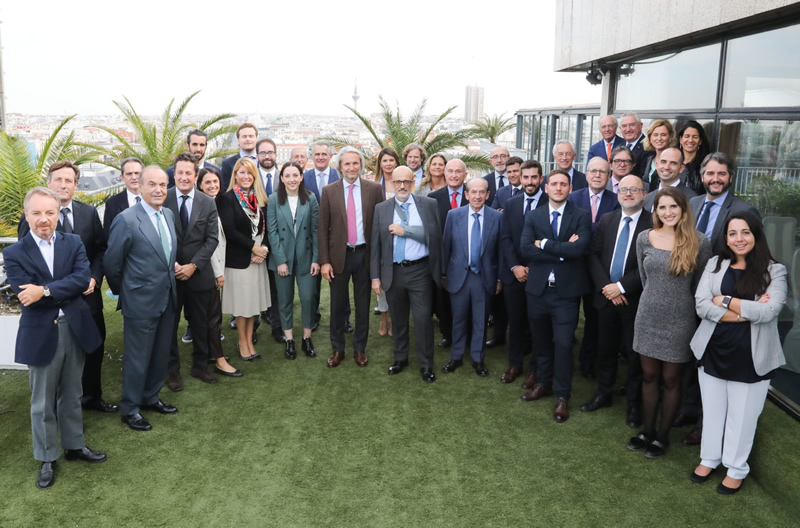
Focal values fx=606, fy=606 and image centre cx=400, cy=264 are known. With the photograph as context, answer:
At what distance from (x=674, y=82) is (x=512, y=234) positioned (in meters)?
3.02

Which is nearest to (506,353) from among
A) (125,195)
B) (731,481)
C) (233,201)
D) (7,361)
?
(731,481)

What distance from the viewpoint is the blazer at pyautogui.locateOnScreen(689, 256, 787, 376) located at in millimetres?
3348

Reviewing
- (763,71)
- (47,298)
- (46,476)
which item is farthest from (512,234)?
(46,476)

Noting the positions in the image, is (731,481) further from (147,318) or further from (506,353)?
(147,318)

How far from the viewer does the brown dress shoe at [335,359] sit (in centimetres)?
552

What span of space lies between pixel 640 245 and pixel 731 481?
1504mm

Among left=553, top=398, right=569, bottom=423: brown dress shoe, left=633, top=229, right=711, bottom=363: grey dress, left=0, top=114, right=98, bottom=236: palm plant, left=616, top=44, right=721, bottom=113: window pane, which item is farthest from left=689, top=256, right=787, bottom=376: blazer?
left=0, top=114, right=98, bottom=236: palm plant

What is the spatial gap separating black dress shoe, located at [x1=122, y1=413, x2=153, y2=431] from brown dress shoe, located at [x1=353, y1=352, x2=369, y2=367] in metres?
1.86

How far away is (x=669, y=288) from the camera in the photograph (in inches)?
148

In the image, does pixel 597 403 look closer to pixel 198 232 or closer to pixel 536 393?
pixel 536 393

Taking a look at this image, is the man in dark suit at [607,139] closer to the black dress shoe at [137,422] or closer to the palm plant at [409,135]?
the black dress shoe at [137,422]

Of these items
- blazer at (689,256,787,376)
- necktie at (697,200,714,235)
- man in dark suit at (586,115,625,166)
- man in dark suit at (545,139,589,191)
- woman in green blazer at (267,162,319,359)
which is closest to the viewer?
blazer at (689,256,787,376)

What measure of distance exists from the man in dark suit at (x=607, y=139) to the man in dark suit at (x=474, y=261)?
6.48ft

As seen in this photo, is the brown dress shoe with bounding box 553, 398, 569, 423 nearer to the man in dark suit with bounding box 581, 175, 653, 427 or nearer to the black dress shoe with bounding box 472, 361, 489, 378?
the man in dark suit with bounding box 581, 175, 653, 427
